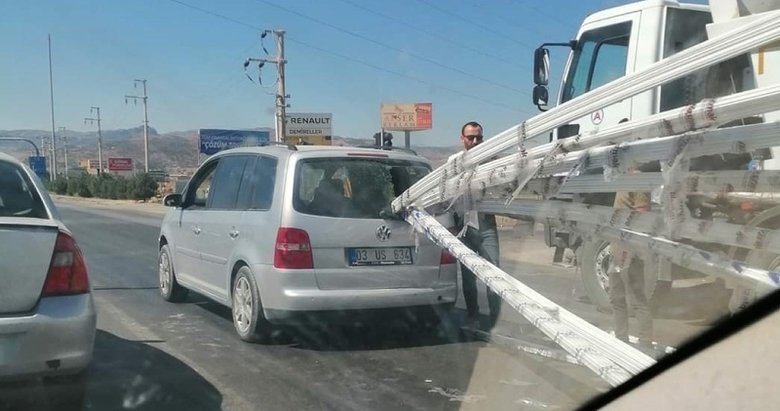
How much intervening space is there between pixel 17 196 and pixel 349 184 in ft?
7.91

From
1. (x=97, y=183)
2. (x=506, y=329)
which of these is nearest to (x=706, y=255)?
(x=506, y=329)

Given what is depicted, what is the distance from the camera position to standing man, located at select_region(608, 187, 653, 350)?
4430 millimetres

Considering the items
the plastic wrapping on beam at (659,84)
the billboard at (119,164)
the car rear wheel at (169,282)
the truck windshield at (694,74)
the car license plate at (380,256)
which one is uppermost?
the billboard at (119,164)

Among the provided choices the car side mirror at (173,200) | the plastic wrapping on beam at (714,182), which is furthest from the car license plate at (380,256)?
the car side mirror at (173,200)

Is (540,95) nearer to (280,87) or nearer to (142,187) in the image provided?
(280,87)

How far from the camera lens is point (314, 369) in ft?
18.9

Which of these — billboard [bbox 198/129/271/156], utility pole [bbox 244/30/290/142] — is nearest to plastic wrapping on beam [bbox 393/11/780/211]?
utility pole [bbox 244/30/290/142]

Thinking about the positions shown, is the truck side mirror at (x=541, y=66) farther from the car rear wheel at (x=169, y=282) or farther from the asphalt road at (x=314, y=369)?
the car rear wheel at (x=169, y=282)

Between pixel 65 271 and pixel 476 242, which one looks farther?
pixel 476 242

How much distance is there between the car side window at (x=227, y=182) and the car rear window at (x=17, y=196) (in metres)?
1.96

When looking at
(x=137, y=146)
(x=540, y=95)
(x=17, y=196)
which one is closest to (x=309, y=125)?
(x=540, y=95)

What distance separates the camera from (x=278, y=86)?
108 feet

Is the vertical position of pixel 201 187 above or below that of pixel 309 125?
below

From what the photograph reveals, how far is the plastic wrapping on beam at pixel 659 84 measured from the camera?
2.94m
